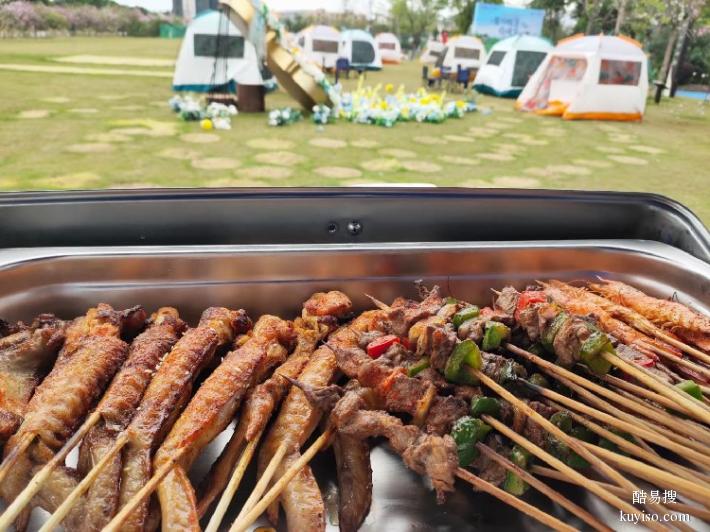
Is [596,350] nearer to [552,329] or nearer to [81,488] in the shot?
[552,329]

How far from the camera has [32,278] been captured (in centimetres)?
195

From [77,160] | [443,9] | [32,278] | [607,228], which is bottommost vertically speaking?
[77,160]

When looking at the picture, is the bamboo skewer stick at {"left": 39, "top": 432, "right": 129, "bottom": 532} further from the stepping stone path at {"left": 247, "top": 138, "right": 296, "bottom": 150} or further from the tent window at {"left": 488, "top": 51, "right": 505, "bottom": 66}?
the tent window at {"left": 488, "top": 51, "right": 505, "bottom": 66}

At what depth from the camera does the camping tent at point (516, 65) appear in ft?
53.5

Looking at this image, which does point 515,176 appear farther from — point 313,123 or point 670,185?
point 313,123

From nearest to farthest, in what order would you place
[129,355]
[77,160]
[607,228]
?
[129,355]
[607,228]
[77,160]

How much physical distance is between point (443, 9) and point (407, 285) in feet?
131

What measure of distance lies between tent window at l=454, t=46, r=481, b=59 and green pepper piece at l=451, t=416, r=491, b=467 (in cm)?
2126

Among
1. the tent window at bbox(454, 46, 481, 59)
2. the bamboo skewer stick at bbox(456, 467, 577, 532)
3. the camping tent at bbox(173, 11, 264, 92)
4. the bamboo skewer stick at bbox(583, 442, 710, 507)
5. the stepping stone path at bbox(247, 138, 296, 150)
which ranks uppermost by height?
the tent window at bbox(454, 46, 481, 59)

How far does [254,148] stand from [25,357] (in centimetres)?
740

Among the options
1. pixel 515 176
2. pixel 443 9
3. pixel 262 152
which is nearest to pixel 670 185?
pixel 515 176

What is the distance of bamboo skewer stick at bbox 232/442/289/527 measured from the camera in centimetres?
126

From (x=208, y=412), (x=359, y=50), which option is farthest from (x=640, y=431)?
(x=359, y=50)

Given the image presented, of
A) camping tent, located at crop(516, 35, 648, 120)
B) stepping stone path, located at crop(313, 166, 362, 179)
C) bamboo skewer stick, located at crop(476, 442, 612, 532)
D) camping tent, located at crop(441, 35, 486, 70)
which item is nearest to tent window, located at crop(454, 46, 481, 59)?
camping tent, located at crop(441, 35, 486, 70)
